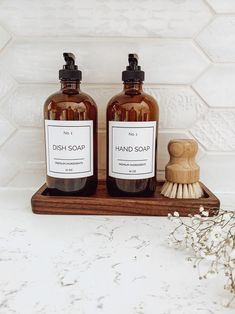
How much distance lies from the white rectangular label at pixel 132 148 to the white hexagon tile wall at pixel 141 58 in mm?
110

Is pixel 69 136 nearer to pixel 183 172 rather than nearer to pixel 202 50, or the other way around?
pixel 183 172

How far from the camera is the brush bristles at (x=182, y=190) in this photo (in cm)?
53

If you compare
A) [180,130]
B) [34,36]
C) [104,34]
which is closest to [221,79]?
[180,130]

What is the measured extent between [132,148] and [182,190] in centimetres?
11

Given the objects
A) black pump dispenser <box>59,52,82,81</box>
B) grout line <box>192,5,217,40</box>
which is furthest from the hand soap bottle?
grout line <box>192,5,217,40</box>

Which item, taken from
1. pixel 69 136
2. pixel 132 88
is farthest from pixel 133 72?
pixel 69 136

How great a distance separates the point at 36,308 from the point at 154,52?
475 mm

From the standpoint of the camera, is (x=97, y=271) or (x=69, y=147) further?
(x=69, y=147)

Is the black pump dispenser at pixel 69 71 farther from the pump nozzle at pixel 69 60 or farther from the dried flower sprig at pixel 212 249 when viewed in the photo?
the dried flower sprig at pixel 212 249

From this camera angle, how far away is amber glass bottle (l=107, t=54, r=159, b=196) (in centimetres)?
51

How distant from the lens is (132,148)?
510 mm

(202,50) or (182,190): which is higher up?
(202,50)

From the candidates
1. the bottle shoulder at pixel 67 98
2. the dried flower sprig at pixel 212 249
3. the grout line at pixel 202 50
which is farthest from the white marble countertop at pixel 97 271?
the grout line at pixel 202 50

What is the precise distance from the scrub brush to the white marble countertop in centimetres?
Answer: 6
